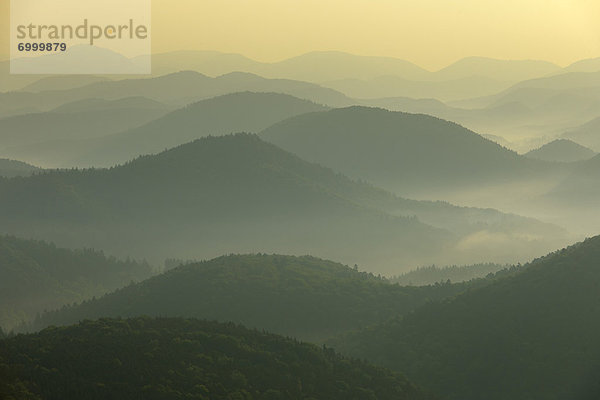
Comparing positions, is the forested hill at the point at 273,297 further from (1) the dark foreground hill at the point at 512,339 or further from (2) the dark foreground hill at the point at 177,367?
(2) the dark foreground hill at the point at 177,367

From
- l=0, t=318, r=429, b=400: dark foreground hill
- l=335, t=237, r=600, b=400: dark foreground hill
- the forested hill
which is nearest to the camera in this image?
l=0, t=318, r=429, b=400: dark foreground hill

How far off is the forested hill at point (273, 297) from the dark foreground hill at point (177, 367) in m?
45.7

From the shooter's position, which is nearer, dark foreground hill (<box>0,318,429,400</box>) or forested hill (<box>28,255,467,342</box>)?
dark foreground hill (<box>0,318,429,400</box>)

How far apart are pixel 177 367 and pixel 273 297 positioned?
7888cm

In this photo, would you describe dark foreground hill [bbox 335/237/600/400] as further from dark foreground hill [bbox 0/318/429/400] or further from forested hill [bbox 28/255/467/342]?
forested hill [bbox 28/255/467/342]

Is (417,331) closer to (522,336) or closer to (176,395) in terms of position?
(522,336)

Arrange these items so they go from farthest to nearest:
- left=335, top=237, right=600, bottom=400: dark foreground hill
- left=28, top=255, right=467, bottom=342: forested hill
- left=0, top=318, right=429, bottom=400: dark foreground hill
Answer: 1. left=28, top=255, right=467, bottom=342: forested hill
2. left=335, top=237, right=600, bottom=400: dark foreground hill
3. left=0, top=318, right=429, bottom=400: dark foreground hill

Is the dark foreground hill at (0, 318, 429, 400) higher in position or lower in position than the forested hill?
lower

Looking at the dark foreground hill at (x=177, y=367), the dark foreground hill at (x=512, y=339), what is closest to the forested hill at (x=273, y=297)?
the dark foreground hill at (x=512, y=339)

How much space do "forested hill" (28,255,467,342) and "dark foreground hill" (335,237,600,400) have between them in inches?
875

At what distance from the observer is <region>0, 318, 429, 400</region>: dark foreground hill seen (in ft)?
273

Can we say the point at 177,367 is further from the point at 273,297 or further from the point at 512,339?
the point at 273,297

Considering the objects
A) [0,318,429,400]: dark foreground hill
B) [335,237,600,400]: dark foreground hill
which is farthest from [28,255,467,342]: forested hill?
[0,318,429,400]: dark foreground hill

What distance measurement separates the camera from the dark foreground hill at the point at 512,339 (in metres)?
107
